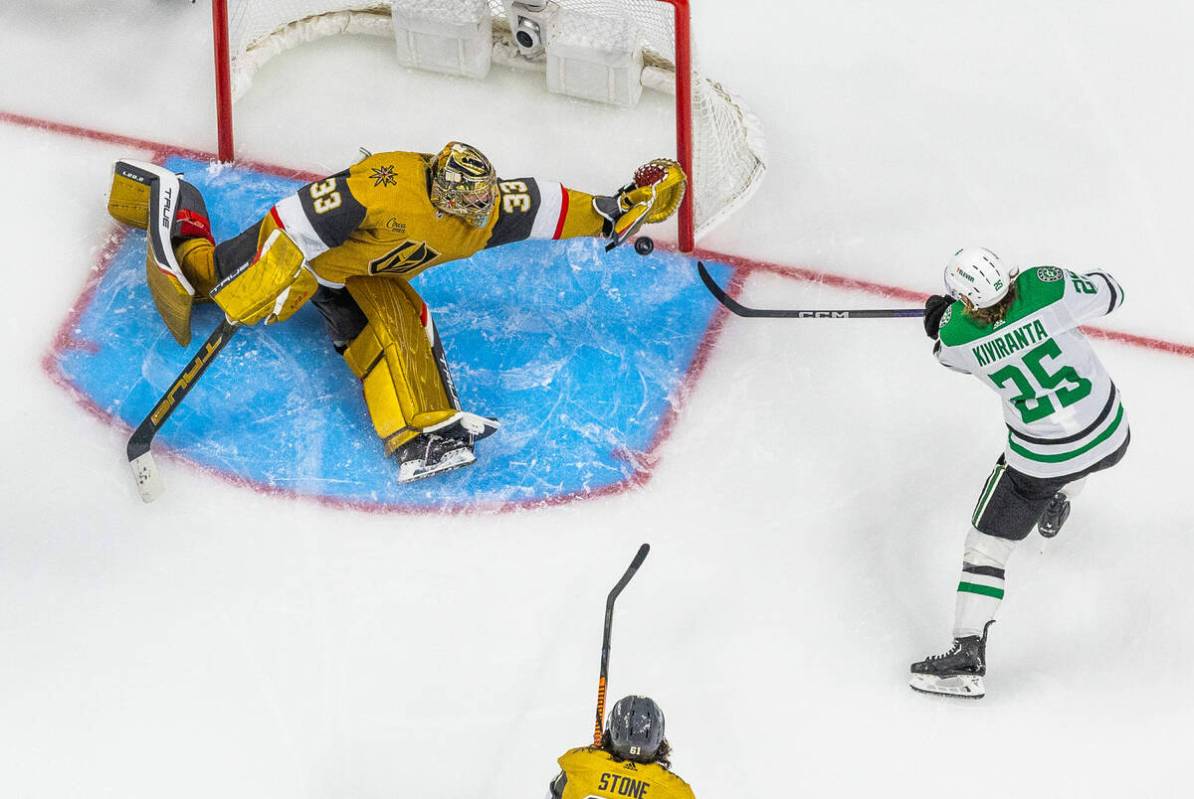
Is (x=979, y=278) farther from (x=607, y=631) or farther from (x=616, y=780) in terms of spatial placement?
(x=616, y=780)

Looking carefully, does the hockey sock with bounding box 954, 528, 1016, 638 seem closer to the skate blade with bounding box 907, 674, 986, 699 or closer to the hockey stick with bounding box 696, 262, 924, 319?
the skate blade with bounding box 907, 674, 986, 699

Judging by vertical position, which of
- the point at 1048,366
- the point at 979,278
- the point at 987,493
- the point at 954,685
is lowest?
the point at 954,685

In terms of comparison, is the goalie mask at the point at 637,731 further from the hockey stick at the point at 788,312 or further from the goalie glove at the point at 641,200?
the goalie glove at the point at 641,200

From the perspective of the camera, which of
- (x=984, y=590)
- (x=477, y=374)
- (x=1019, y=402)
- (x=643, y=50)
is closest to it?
(x=1019, y=402)

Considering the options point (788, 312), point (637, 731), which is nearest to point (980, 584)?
point (788, 312)

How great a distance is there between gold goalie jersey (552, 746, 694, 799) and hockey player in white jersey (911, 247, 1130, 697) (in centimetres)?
94

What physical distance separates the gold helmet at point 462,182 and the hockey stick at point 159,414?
61 centimetres

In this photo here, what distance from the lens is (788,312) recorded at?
449cm

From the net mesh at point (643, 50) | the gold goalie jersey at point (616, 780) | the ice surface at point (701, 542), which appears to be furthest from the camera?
the net mesh at point (643, 50)

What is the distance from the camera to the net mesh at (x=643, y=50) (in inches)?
189

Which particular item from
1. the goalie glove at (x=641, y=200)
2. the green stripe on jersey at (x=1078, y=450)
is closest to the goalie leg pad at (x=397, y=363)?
the goalie glove at (x=641, y=200)

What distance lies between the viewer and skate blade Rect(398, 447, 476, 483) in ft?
14.5

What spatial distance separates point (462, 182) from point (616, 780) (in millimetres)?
1453

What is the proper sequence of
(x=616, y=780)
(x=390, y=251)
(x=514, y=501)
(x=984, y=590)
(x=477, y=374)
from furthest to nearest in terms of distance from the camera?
(x=477, y=374) < (x=514, y=501) < (x=390, y=251) < (x=984, y=590) < (x=616, y=780)
